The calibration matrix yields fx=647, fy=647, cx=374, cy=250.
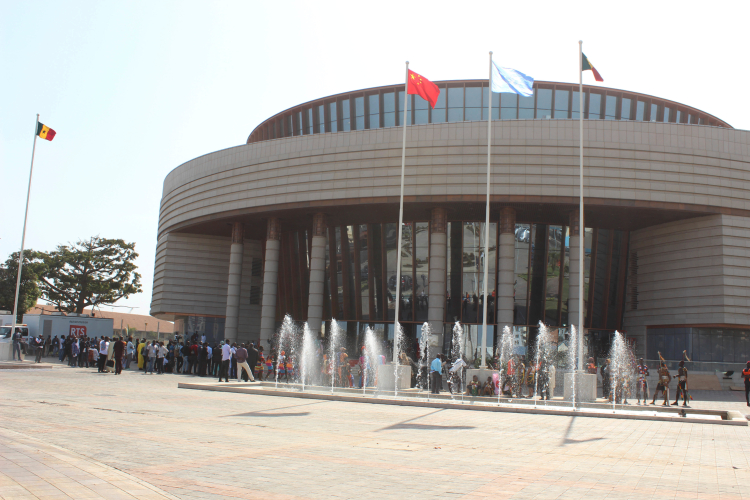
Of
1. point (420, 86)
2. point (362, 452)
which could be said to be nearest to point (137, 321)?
point (420, 86)

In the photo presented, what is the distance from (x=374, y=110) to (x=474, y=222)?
10.1 meters

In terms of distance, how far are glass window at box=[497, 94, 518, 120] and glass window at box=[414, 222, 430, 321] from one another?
28.5ft

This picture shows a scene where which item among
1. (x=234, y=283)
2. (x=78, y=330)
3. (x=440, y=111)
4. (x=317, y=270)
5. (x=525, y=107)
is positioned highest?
(x=525, y=107)

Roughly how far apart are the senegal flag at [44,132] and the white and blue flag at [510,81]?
28.5 meters

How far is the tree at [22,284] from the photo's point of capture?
2793 inches

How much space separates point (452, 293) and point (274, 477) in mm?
31733

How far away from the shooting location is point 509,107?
40.2 meters

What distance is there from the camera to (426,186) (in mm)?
33812

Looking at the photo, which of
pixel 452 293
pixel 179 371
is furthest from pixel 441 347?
pixel 179 371

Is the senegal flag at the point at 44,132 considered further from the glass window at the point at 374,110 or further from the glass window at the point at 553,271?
the glass window at the point at 553,271

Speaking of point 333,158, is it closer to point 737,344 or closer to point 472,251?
point 472,251

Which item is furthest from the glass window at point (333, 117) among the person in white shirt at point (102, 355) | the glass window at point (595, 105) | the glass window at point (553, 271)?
the person in white shirt at point (102, 355)

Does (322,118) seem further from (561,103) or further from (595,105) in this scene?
(595,105)

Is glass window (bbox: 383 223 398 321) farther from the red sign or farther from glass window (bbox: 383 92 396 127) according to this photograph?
the red sign
